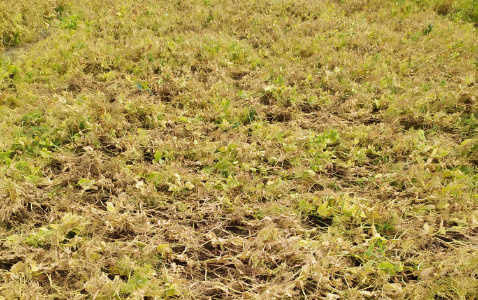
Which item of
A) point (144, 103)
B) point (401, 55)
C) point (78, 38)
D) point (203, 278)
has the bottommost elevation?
point (203, 278)

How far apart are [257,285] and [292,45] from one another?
15.7ft

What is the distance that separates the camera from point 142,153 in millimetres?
3910

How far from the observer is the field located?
2695 millimetres

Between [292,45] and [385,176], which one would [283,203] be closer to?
[385,176]

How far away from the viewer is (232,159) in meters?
3.89

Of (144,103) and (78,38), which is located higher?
(78,38)

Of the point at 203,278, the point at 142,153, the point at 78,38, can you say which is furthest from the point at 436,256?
the point at 78,38

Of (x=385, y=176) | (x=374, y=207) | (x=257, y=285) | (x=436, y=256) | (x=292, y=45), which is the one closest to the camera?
(x=257, y=285)

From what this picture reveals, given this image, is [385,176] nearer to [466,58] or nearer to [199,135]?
[199,135]

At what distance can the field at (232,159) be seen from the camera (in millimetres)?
2695

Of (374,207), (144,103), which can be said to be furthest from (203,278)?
(144,103)

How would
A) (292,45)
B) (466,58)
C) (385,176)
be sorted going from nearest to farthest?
1. (385,176)
2. (466,58)
3. (292,45)

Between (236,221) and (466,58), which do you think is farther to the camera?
(466,58)

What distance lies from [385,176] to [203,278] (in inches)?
89.5
